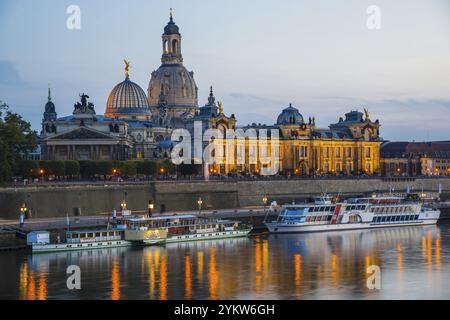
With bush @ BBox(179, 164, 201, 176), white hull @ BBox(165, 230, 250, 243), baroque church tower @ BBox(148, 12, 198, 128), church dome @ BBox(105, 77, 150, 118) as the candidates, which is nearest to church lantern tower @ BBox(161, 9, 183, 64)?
baroque church tower @ BBox(148, 12, 198, 128)

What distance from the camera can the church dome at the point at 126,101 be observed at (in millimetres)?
122613

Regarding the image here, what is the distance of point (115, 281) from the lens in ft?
136

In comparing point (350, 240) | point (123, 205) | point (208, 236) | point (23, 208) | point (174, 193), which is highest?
point (174, 193)

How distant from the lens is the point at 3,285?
40.2 metres

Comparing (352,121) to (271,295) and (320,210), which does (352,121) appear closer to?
(320,210)

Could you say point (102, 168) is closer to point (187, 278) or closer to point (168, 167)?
point (168, 167)

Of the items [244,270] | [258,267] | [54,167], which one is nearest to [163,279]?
[244,270]

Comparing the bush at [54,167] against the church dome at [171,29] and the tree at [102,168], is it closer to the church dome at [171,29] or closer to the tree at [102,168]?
the tree at [102,168]

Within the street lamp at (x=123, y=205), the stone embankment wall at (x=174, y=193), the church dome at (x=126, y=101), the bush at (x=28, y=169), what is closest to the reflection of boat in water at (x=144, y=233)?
the street lamp at (x=123, y=205)

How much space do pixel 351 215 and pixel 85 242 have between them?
21.9 m

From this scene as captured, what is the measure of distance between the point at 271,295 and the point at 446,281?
8.41 m

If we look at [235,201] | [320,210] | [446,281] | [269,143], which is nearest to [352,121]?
[269,143]

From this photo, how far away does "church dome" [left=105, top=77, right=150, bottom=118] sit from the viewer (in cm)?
12261

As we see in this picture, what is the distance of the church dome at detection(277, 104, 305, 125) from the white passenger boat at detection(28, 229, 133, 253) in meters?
56.3
